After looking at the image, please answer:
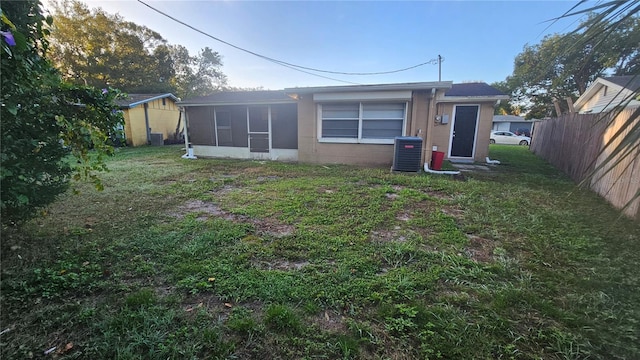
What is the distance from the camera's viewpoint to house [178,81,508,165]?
303 inches

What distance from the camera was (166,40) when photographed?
1065 inches

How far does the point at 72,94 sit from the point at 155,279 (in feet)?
7.13

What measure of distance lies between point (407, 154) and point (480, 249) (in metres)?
4.36

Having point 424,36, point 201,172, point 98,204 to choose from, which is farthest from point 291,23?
point 98,204

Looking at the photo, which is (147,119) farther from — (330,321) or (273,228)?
(330,321)

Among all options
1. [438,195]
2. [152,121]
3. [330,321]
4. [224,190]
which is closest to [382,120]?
[438,195]

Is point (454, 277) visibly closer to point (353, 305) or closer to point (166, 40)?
point (353, 305)

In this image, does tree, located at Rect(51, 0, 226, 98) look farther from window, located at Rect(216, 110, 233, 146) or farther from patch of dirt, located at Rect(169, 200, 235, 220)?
patch of dirt, located at Rect(169, 200, 235, 220)

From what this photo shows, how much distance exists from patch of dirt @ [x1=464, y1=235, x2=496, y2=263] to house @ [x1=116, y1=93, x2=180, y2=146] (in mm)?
14940

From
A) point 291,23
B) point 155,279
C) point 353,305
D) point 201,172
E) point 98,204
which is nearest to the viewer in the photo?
point 353,305

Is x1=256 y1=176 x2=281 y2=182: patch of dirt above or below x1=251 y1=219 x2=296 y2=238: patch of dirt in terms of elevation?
above

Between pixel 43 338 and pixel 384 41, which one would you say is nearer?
pixel 43 338

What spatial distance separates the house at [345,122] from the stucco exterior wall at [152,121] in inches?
243

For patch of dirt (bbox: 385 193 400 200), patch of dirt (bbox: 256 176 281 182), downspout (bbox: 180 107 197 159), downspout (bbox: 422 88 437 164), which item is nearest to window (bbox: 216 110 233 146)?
downspout (bbox: 180 107 197 159)
